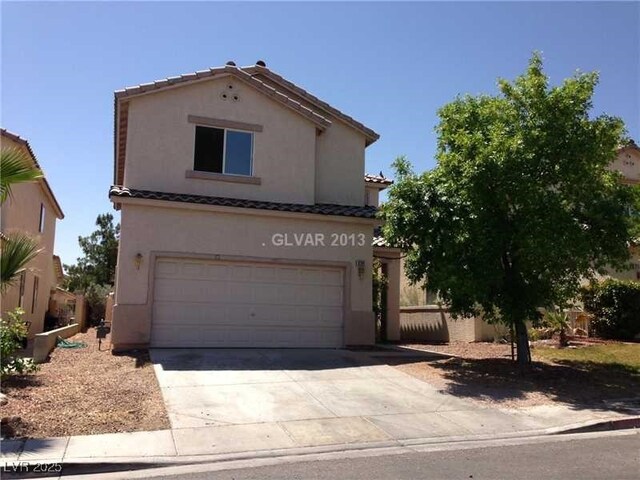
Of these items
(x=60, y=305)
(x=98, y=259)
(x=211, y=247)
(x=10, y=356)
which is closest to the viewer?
(x=10, y=356)

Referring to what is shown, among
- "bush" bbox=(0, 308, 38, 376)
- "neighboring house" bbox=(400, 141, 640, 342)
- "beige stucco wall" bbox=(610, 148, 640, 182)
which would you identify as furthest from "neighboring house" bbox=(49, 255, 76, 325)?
"beige stucco wall" bbox=(610, 148, 640, 182)

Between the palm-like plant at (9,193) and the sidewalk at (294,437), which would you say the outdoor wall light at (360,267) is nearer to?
the sidewalk at (294,437)

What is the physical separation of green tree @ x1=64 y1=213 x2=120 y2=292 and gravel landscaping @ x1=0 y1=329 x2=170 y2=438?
111 ft

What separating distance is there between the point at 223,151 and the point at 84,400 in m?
8.09

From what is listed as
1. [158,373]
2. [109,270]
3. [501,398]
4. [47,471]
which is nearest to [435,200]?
[501,398]

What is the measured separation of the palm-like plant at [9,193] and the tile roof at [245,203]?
16.7 feet

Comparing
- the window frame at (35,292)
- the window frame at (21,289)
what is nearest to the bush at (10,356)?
the window frame at (21,289)

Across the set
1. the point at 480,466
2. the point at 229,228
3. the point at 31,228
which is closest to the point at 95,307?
the point at 31,228

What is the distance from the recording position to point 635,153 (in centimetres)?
2708

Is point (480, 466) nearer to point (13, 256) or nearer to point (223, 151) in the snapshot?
point (13, 256)

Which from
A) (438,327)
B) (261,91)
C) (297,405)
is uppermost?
(261,91)

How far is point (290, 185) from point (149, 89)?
436cm

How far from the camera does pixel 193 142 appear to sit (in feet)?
50.3

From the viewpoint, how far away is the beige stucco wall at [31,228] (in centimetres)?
1742
